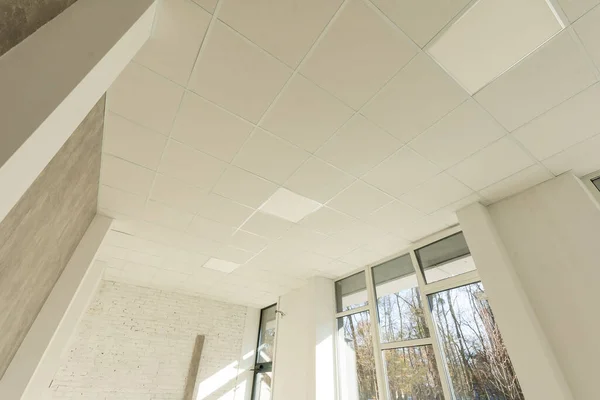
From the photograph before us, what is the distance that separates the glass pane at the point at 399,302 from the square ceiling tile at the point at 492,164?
1860mm

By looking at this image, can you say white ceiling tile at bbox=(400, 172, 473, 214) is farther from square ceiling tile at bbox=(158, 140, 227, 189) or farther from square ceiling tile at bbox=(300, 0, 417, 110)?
square ceiling tile at bbox=(158, 140, 227, 189)

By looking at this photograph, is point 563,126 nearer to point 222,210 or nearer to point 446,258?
point 446,258

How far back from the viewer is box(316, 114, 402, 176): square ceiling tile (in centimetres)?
236

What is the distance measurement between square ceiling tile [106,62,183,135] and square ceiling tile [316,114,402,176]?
4.45 feet

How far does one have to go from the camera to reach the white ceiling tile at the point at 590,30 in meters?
1.63

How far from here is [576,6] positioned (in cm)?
160

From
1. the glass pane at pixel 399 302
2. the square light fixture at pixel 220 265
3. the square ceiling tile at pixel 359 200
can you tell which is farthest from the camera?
the square light fixture at pixel 220 265

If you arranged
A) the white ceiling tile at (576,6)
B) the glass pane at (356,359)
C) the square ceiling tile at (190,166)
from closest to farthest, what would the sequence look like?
the white ceiling tile at (576,6), the square ceiling tile at (190,166), the glass pane at (356,359)

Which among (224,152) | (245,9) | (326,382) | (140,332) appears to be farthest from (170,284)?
(245,9)

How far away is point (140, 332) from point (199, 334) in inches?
52.3

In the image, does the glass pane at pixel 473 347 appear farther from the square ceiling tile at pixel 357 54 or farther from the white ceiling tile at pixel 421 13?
the white ceiling tile at pixel 421 13

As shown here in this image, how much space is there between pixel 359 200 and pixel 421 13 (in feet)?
6.47

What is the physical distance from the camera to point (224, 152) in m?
2.64

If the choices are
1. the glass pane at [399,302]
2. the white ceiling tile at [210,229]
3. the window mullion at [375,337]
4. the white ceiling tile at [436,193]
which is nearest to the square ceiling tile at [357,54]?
the white ceiling tile at [436,193]
